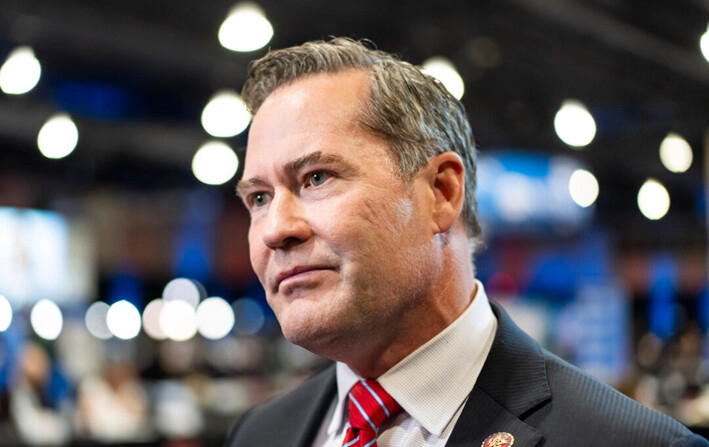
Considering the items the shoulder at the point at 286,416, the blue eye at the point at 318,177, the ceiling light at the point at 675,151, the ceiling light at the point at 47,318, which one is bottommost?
the ceiling light at the point at 47,318

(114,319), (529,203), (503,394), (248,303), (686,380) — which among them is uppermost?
(503,394)

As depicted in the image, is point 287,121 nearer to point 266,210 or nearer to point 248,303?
point 266,210

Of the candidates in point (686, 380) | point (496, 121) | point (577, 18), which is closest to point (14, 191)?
point (496, 121)

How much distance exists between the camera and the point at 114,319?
16.3m

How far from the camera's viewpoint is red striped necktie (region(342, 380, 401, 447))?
1.60 meters

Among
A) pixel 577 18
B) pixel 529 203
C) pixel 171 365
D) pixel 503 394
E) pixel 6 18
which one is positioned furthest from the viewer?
pixel 171 365

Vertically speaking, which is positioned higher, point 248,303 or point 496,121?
point 496,121

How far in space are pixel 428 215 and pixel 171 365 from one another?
9136mm

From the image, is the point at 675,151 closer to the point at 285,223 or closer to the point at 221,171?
the point at 221,171

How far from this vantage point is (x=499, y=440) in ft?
4.87

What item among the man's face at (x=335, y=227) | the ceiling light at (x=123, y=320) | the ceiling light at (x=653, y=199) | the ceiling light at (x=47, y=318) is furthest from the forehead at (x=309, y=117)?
the ceiling light at (x=123, y=320)

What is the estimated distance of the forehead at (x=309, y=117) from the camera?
1.59 m

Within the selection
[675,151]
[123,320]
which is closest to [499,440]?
[675,151]

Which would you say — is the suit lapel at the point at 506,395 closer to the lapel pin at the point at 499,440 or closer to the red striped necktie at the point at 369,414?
the lapel pin at the point at 499,440
